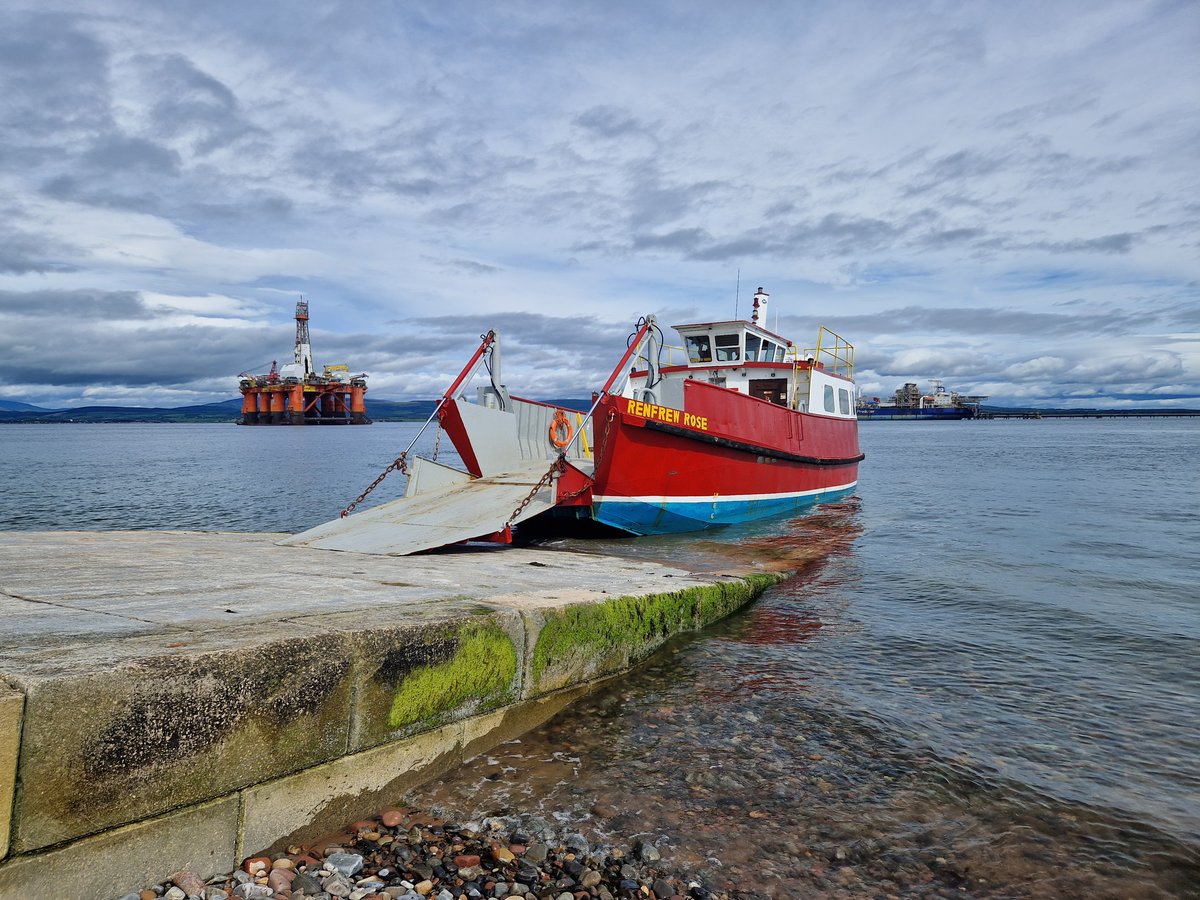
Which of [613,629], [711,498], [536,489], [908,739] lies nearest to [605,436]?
[536,489]

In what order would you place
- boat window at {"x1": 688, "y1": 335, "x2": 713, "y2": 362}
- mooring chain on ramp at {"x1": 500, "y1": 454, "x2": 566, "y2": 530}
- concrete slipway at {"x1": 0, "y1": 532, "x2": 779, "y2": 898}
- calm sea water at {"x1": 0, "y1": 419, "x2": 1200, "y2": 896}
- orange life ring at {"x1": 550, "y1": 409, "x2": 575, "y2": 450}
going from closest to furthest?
concrete slipway at {"x1": 0, "y1": 532, "x2": 779, "y2": 898} → calm sea water at {"x1": 0, "y1": 419, "x2": 1200, "y2": 896} → mooring chain on ramp at {"x1": 500, "y1": 454, "x2": 566, "y2": 530} → orange life ring at {"x1": 550, "y1": 409, "x2": 575, "y2": 450} → boat window at {"x1": 688, "y1": 335, "x2": 713, "y2": 362}

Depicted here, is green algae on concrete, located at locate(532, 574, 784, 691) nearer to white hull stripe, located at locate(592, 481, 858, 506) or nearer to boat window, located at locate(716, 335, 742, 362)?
white hull stripe, located at locate(592, 481, 858, 506)

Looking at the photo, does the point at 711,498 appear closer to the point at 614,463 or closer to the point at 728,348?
the point at 614,463

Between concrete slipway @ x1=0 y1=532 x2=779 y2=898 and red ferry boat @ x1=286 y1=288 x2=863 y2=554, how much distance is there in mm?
3370

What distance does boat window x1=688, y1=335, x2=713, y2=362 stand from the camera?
61.8 feet

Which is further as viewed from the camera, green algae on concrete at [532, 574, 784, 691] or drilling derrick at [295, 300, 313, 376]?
drilling derrick at [295, 300, 313, 376]

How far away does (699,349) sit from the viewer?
19.0m

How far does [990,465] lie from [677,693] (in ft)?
122

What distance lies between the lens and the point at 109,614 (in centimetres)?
378

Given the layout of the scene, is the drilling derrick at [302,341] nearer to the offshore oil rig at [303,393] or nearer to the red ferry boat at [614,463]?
the offshore oil rig at [303,393]

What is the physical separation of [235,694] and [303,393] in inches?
4476

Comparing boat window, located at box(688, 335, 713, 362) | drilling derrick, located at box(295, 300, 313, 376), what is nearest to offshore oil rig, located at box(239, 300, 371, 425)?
drilling derrick, located at box(295, 300, 313, 376)

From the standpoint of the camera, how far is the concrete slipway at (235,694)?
102 inches

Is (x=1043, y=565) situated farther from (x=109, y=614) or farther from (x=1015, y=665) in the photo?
(x=109, y=614)
